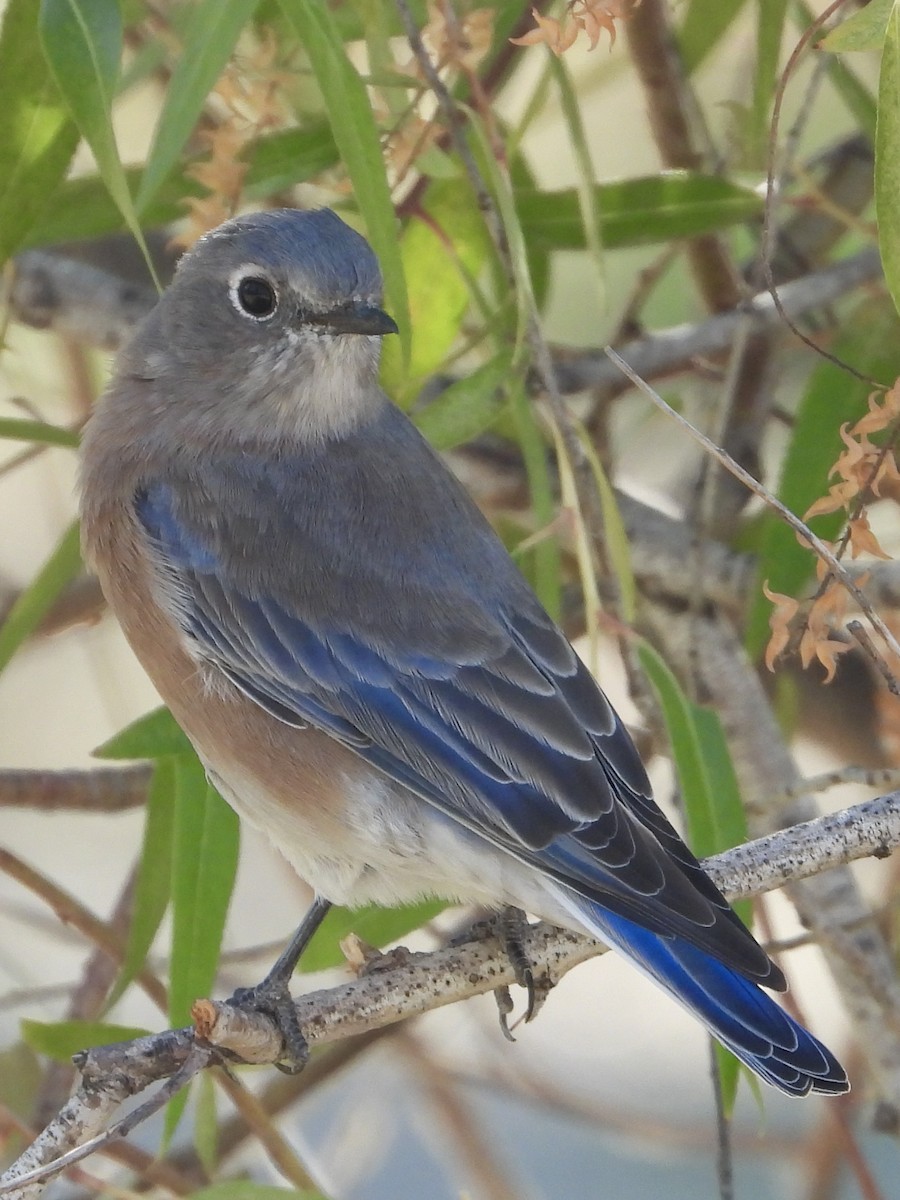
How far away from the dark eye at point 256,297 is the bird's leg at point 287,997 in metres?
0.90

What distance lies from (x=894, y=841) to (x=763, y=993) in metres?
0.26

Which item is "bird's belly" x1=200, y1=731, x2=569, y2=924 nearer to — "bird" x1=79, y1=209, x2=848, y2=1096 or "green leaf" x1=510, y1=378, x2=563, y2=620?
"bird" x1=79, y1=209, x2=848, y2=1096

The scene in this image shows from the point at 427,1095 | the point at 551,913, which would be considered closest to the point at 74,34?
the point at 551,913

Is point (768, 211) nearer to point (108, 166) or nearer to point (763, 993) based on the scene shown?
point (108, 166)

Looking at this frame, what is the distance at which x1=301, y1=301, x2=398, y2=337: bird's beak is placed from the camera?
2.39m

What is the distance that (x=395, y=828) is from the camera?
2.31 meters

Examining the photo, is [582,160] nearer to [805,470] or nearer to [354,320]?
[354,320]

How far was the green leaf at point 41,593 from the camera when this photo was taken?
8.68 ft

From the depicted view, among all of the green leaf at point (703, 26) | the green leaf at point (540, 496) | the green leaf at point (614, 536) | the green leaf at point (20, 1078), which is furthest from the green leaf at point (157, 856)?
the green leaf at point (703, 26)

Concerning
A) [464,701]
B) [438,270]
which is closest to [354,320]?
[438,270]

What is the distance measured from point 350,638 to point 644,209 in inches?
37.5

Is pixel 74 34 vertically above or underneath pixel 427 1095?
above

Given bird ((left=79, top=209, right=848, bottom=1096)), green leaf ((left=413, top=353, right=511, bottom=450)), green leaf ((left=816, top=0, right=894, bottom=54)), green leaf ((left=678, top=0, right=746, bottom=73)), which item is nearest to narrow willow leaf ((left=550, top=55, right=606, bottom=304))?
green leaf ((left=413, top=353, right=511, bottom=450))

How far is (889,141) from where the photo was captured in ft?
6.00
